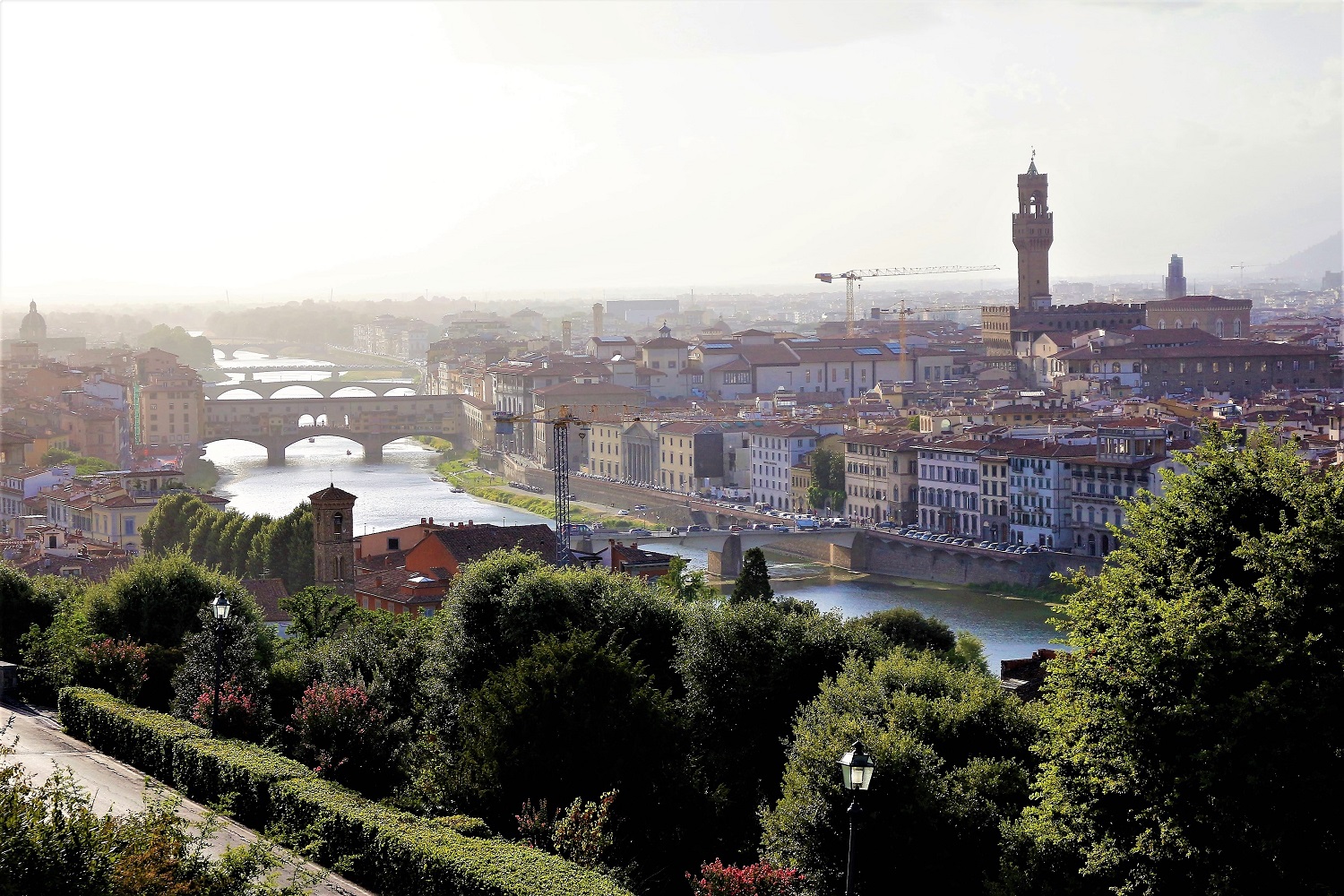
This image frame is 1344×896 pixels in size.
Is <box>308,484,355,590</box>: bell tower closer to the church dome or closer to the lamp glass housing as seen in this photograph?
the lamp glass housing

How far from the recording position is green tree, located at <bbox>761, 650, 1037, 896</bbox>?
4.02 meters

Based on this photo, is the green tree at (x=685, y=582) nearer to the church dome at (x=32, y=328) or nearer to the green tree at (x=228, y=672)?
the green tree at (x=228, y=672)

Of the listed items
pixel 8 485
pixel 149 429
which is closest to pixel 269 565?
pixel 8 485

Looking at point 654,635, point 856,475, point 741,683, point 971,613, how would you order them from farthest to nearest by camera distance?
→ point 856,475 → point 971,613 → point 654,635 → point 741,683

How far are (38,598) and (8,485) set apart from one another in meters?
12.1

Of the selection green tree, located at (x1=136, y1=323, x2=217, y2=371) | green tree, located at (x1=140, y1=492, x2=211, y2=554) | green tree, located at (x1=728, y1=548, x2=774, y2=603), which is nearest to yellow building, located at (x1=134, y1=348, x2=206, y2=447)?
green tree, located at (x1=140, y1=492, x2=211, y2=554)

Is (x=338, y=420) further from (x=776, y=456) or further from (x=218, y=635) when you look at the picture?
(x=218, y=635)

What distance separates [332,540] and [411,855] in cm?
686

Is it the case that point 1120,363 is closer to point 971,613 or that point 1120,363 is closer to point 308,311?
point 971,613

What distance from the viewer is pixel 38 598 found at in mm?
7262

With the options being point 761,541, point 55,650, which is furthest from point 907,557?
point 55,650

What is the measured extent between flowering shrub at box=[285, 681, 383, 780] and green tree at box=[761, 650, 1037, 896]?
1157mm

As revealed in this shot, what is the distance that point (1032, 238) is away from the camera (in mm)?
37781

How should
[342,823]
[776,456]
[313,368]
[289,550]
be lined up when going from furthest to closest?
[313,368] < [776,456] < [289,550] < [342,823]
